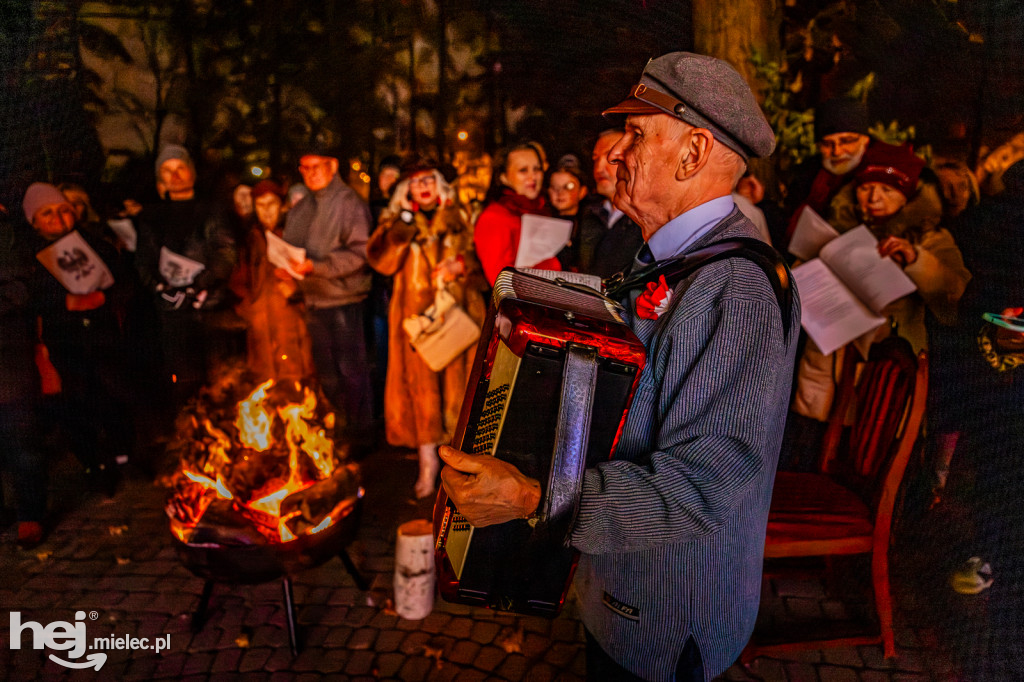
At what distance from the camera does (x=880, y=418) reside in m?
3.10

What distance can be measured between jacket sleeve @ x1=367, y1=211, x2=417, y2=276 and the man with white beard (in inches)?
124

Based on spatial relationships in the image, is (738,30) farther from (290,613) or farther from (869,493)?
(290,613)

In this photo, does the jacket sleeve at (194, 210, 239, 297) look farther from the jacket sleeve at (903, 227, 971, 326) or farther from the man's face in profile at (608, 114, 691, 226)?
the jacket sleeve at (903, 227, 971, 326)

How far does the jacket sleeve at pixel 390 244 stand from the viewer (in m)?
4.70

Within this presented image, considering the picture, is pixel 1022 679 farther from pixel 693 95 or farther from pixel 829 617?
pixel 693 95

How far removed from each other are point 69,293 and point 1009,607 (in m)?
6.66

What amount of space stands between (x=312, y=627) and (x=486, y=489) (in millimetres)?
2835

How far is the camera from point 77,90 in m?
3.99

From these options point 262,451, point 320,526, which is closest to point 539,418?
point 320,526

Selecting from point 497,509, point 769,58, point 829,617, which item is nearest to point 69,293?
point 497,509

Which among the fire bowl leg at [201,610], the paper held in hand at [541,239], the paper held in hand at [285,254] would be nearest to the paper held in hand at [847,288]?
the paper held in hand at [541,239]

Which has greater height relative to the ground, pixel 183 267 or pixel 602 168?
pixel 602 168

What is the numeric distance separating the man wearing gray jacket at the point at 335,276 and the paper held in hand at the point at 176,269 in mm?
924

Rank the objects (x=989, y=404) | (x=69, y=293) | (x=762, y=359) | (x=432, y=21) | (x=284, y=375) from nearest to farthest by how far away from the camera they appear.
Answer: (x=762, y=359) → (x=989, y=404) → (x=432, y=21) → (x=69, y=293) → (x=284, y=375)
